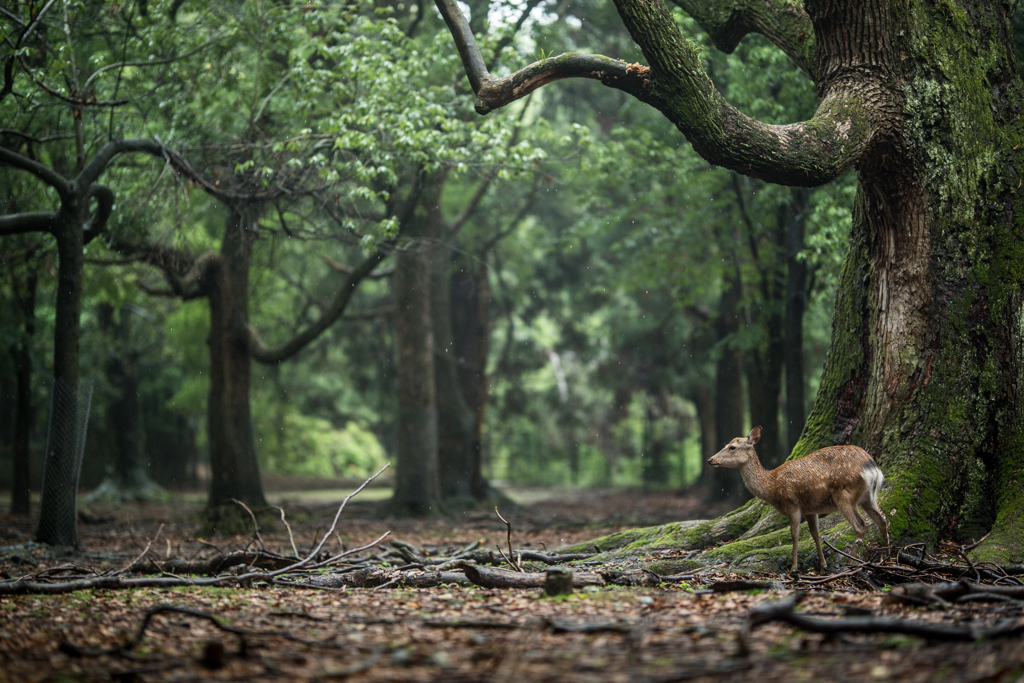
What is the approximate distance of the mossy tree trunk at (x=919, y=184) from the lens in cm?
653

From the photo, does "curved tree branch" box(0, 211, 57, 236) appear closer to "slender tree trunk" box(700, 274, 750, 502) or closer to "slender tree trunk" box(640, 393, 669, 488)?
"slender tree trunk" box(700, 274, 750, 502)

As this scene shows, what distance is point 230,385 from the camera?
1376 centimetres

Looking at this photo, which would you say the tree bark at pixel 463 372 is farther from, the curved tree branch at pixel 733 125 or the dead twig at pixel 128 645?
the dead twig at pixel 128 645

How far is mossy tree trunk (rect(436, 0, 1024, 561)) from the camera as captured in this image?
653 cm

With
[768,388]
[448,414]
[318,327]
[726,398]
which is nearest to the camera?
[318,327]

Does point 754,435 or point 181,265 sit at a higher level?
point 181,265

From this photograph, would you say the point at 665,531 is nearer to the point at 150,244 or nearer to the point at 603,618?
the point at 603,618

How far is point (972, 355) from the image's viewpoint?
21.9 feet

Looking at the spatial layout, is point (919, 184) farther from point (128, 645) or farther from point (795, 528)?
point (128, 645)

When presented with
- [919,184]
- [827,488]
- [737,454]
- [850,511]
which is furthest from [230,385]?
[919,184]

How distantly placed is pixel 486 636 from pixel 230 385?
418 inches

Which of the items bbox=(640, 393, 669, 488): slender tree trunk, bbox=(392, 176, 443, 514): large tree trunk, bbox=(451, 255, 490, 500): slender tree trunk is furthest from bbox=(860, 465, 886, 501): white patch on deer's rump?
bbox=(640, 393, 669, 488): slender tree trunk

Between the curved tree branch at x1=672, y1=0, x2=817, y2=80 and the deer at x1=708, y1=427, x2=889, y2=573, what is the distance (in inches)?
150

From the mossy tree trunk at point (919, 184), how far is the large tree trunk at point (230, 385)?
8.09 m
